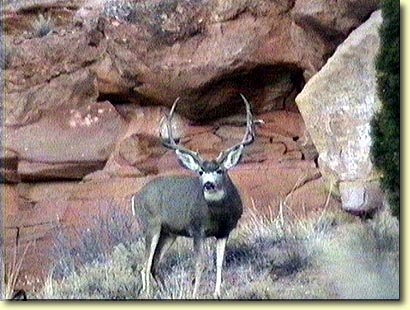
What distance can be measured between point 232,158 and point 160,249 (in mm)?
901

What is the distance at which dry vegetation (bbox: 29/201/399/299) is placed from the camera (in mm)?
10211

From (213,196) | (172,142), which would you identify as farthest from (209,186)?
(172,142)

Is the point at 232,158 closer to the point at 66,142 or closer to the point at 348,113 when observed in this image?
the point at 348,113

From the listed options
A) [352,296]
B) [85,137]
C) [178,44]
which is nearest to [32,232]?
[85,137]

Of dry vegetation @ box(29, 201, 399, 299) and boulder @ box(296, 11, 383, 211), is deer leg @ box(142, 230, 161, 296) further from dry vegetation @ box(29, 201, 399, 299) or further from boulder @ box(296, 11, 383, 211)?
boulder @ box(296, 11, 383, 211)

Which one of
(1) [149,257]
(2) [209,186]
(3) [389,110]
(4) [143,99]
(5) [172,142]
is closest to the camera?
(3) [389,110]

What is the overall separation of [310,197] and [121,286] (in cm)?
164

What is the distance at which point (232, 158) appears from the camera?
10570 mm

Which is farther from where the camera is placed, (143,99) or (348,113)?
(143,99)

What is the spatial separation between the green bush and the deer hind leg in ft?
5.65

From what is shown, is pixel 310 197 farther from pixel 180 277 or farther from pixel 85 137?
pixel 85 137

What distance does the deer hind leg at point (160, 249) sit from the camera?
1052cm

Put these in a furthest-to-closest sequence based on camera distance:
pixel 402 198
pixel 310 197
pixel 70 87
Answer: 1. pixel 70 87
2. pixel 310 197
3. pixel 402 198

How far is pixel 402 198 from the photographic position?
32.8 feet
